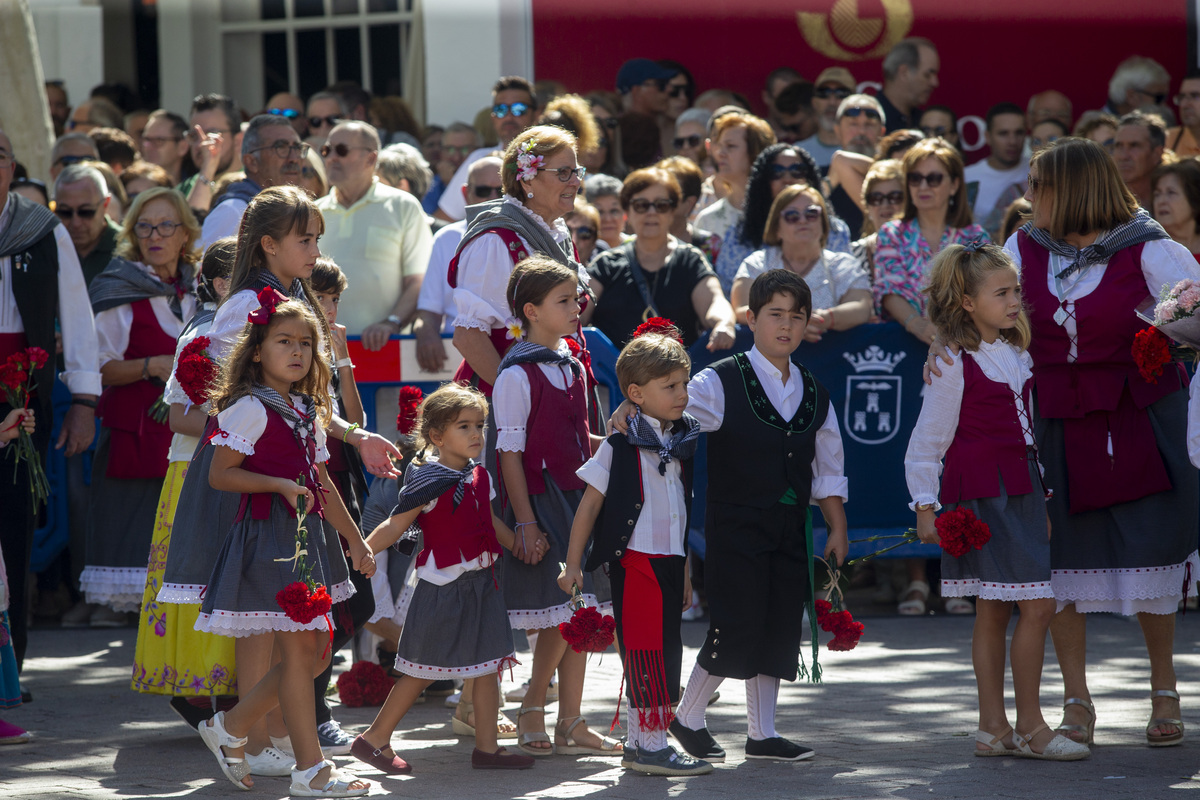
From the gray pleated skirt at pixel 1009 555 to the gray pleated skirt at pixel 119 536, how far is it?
411cm

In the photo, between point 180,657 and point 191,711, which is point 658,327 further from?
point 191,711

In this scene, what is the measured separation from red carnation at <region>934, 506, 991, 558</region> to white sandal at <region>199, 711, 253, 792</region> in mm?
2462

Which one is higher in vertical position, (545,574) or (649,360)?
(649,360)

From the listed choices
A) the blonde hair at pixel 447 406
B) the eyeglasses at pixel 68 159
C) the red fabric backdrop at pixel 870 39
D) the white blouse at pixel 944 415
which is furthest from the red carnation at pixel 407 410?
the red fabric backdrop at pixel 870 39

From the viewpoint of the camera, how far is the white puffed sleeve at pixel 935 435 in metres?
5.41

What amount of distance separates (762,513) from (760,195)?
3.49 m

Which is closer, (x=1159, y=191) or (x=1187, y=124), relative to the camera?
(x=1159, y=191)

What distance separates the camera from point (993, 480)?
17.5 ft

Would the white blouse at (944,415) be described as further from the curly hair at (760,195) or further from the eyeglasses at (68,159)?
the eyeglasses at (68,159)

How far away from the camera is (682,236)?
887 centimetres

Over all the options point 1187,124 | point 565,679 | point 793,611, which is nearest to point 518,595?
point 565,679

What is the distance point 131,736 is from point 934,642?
3.79 m

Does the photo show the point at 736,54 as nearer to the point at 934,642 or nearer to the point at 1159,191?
the point at 1159,191

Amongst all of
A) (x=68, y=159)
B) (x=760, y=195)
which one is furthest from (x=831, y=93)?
(x=68, y=159)
